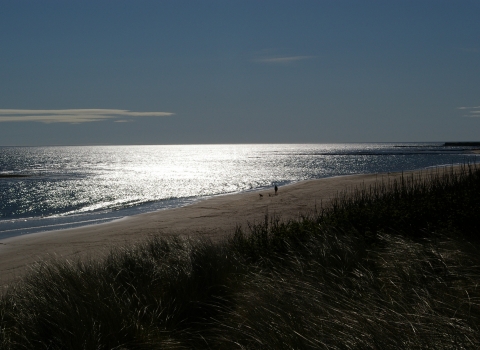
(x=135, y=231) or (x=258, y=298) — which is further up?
(x=258, y=298)

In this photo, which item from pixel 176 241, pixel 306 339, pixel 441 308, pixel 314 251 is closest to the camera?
pixel 306 339

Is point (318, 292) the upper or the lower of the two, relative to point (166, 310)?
upper

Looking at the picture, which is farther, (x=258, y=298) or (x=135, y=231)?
(x=135, y=231)

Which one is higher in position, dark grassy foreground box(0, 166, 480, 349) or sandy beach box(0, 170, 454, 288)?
dark grassy foreground box(0, 166, 480, 349)

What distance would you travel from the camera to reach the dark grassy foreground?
3.82 meters

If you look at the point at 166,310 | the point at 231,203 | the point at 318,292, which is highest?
the point at 318,292

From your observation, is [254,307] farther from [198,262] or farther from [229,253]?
[229,253]

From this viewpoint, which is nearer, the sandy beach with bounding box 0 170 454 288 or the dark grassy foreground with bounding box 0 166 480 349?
the dark grassy foreground with bounding box 0 166 480 349

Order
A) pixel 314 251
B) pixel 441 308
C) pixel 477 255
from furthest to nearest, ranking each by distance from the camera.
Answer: pixel 314 251
pixel 477 255
pixel 441 308

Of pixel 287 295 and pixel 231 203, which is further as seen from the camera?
pixel 231 203

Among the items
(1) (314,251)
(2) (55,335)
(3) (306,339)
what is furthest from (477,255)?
(2) (55,335)

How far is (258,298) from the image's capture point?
15.7 ft

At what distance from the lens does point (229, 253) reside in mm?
6949

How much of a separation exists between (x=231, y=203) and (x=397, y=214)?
18.4m
